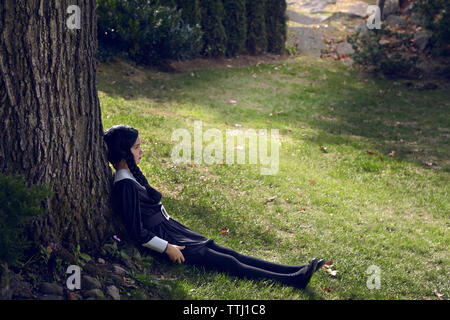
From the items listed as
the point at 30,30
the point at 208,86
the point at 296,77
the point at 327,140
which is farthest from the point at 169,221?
the point at 296,77

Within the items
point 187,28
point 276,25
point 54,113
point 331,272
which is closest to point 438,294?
point 331,272

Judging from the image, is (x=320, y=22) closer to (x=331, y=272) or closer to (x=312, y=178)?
(x=312, y=178)

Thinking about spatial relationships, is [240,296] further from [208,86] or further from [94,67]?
[208,86]

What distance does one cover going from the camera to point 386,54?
12547 mm

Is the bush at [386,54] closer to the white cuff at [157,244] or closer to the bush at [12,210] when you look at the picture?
the white cuff at [157,244]

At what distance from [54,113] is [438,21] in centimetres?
1086

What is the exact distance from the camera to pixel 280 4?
1391 centimetres

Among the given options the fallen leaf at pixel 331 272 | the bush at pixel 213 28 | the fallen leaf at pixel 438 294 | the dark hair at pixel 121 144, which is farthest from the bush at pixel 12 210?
the bush at pixel 213 28

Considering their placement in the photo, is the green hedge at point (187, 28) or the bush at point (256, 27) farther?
the bush at point (256, 27)

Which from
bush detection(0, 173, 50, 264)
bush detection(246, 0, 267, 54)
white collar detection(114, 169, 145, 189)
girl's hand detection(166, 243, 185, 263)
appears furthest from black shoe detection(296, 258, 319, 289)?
bush detection(246, 0, 267, 54)

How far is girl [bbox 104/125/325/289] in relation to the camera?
411cm

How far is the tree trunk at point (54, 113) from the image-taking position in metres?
3.36

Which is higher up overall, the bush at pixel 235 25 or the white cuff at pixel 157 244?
the bush at pixel 235 25

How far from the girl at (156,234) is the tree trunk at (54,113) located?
230mm
